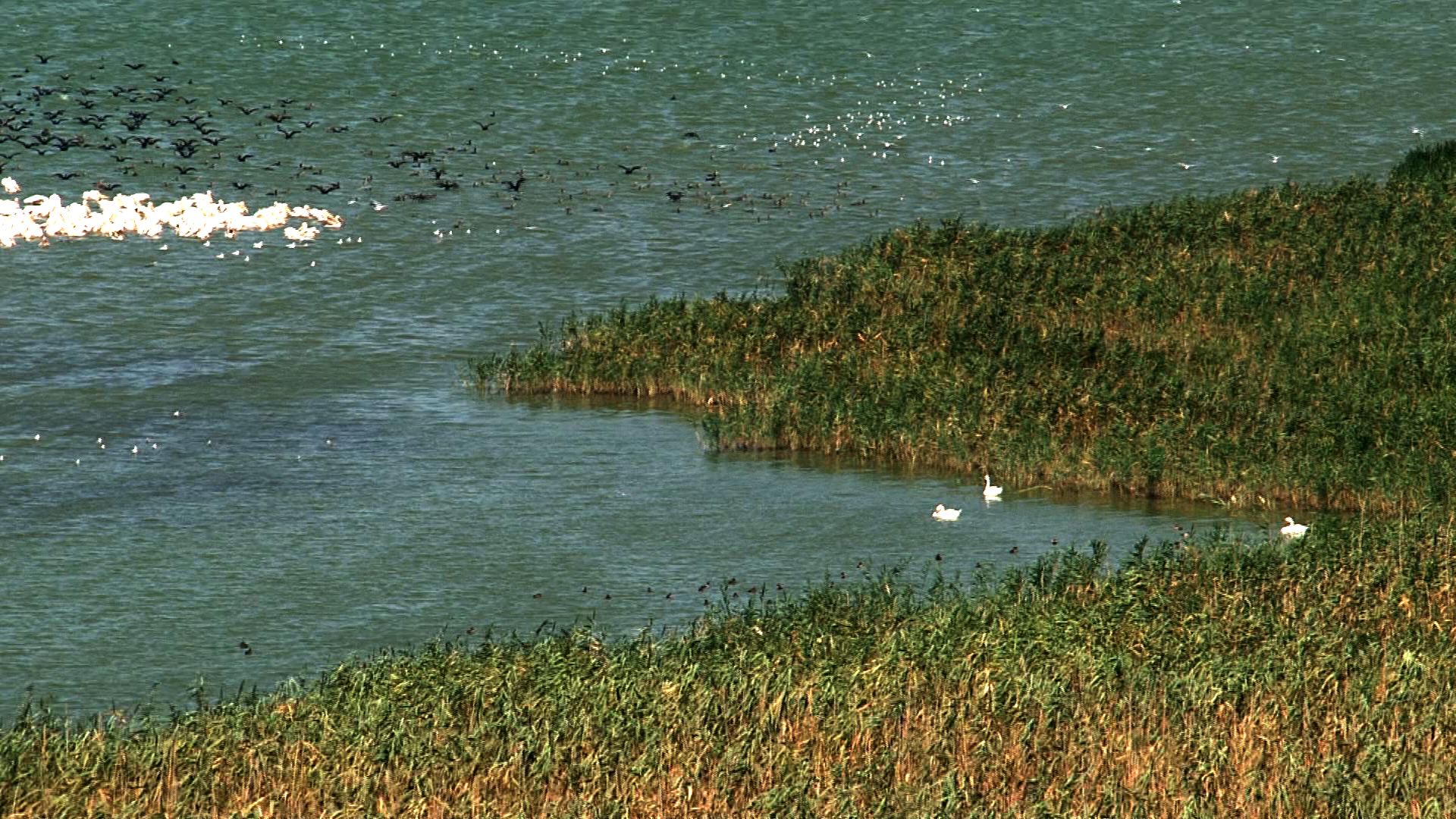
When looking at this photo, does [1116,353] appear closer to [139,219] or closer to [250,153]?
[139,219]

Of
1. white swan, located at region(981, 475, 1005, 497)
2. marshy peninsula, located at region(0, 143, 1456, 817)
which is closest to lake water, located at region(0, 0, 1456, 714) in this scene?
white swan, located at region(981, 475, 1005, 497)

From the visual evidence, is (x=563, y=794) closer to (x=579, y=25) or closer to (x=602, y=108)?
(x=602, y=108)

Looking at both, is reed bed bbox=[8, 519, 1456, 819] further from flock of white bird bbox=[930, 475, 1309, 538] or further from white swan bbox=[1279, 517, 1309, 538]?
flock of white bird bbox=[930, 475, 1309, 538]

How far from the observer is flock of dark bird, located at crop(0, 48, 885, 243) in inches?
1716

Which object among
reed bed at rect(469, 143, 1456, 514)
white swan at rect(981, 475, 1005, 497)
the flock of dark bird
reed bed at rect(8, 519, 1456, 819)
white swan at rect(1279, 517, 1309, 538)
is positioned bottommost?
the flock of dark bird

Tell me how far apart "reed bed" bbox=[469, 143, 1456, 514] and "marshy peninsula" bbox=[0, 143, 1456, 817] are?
5 cm

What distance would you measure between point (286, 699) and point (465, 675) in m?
1.20

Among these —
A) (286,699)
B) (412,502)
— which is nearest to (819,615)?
(286,699)

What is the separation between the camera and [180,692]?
16875mm

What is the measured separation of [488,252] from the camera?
129ft

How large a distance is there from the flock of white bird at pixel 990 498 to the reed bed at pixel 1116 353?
67cm

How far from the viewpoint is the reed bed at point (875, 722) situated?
1291 centimetres

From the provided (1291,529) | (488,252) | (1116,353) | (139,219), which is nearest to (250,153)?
(139,219)

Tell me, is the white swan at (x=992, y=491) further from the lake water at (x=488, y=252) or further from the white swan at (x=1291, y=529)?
the white swan at (x=1291, y=529)
